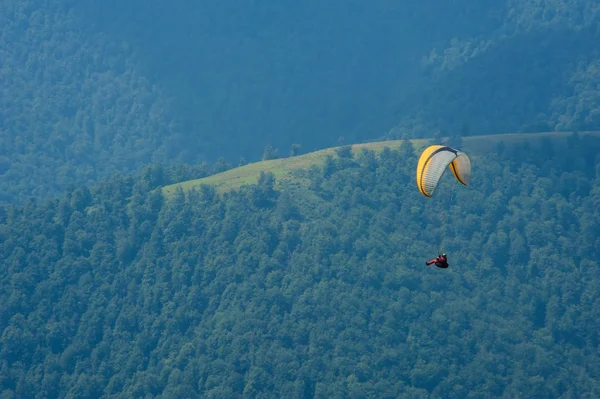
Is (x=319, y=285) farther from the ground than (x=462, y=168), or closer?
farther from the ground

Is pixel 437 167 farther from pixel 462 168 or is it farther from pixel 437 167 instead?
pixel 462 168

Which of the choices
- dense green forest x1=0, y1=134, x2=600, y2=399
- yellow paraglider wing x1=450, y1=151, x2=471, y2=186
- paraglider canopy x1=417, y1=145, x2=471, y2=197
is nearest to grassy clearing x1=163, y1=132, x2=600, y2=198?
dense green forest x1=0, y1=134, x2=600, y2=399

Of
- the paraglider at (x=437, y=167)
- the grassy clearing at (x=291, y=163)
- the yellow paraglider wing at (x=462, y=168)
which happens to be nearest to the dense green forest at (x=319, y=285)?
the grassy clearing at (x=291, y=163)

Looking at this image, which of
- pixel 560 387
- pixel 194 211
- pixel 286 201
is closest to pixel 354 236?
pixel 286 201

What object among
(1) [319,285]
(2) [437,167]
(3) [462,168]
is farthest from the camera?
(1) [319,285]

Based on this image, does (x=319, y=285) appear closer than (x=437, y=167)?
No

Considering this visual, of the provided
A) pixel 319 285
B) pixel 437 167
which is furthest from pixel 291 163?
pixel 437 167

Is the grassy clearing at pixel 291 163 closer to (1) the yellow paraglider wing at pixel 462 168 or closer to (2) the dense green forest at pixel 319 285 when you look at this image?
(2) the dense green forest at pixel 319 285
